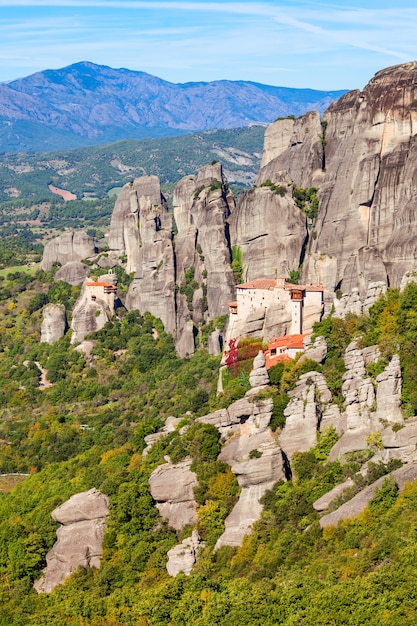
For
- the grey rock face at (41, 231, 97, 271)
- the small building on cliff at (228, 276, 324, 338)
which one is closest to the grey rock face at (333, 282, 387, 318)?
the small building on cliff at (228, 276, 324, 338)

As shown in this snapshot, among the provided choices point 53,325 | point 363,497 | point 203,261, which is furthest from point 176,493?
point 53,325

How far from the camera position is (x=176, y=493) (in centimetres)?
5191

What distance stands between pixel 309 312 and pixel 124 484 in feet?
54.6

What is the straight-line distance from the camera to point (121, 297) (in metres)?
97.8

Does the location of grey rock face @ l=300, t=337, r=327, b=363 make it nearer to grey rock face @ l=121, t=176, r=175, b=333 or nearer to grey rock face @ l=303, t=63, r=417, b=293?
grey rock face @ l=303, t=63, r=417, b=293

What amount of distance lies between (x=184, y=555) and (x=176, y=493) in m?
4.53

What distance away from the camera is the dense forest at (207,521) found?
129 feet

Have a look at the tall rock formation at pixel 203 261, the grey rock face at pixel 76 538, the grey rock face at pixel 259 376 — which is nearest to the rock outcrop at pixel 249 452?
the grey rock face at pixel 259 376

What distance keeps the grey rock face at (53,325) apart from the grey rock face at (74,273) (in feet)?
29.0

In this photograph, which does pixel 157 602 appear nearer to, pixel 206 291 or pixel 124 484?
pixel 124 484

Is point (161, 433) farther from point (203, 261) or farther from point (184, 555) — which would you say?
point (203, 261)

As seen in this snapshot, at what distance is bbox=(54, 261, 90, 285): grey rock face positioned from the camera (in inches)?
4141

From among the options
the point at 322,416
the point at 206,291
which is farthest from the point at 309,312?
the point at 206,291

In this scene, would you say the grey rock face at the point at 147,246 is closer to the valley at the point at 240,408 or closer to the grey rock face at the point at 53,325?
the valley at the point at 240,408
